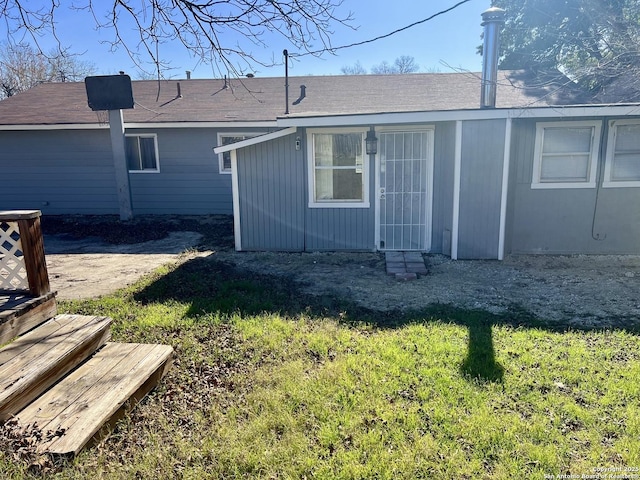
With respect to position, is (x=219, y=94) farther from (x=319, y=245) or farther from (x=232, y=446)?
(x=232, y=446)

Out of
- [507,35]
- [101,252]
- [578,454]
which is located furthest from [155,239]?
[507,35]

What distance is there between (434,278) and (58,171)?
11.1 metres

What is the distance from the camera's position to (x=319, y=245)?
313 inches

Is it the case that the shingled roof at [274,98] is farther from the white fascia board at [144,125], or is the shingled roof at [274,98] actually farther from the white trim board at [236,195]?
the white trim board at [236,195]

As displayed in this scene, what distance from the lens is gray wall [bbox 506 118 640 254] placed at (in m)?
7.20

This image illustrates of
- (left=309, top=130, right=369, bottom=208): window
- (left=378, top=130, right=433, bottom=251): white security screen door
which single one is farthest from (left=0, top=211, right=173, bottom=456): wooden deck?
(left=378, top=130, right=433, bottom=251): white security screen door

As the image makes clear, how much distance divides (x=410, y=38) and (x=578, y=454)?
4.59 metres

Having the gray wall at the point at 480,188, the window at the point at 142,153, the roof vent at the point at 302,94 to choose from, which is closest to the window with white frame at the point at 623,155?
the gray wall at the point at 480,188

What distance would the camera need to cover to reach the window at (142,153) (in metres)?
11.9

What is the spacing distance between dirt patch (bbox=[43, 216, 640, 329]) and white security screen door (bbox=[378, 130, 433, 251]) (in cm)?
47

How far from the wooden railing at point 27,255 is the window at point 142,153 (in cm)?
839

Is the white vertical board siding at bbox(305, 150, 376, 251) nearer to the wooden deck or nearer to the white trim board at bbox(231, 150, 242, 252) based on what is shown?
the white trim board at bbox(231, 150, 242, 252)

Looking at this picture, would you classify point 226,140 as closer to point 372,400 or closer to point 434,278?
point 434,278

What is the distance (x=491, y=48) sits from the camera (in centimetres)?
692
